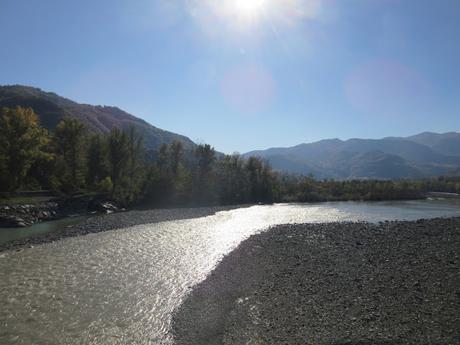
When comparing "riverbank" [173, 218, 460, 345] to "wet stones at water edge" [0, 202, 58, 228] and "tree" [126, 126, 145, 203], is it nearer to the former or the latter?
"wet stones at water edge" [0, 202, 58, 228]

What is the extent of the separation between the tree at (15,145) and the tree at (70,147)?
1354 centimetres

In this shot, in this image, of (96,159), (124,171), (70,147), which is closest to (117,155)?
(96,159)

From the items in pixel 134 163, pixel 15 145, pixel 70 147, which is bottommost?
pixel 134 163

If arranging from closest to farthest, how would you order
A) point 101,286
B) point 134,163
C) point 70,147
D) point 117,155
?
point 101,286 < point 70,147 < point 117,155 < point 134,163

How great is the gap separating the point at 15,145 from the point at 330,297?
177 feet

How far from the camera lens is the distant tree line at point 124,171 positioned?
177 ft

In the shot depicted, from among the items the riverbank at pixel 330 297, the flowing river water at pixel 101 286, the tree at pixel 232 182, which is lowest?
the flowing river water at pixel 101 286

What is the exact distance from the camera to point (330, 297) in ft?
51.6

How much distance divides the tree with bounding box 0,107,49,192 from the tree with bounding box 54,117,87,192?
1354cm

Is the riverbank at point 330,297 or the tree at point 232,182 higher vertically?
the tree at point 232,182

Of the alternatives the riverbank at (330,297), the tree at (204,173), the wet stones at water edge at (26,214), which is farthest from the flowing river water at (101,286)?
the tree at (204,173)

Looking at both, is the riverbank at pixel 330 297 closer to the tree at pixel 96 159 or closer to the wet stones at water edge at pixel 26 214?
the wet stones at water edge at pixel 26 214

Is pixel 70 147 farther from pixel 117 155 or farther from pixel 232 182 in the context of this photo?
pixel 232 182

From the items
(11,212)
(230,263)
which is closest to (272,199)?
(11,212)
